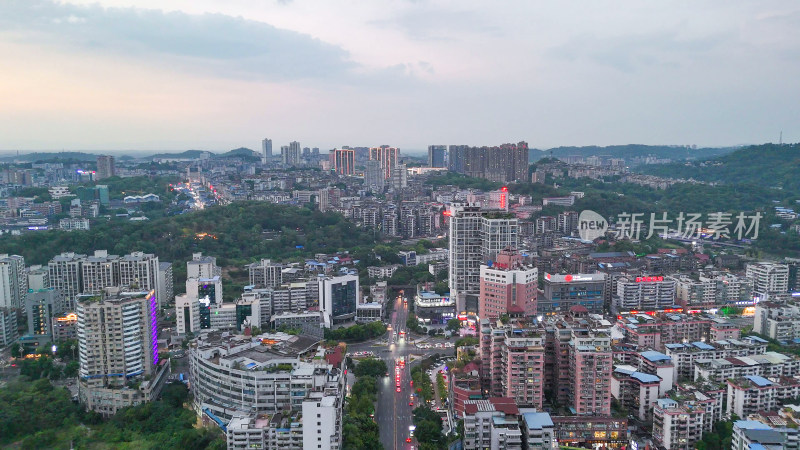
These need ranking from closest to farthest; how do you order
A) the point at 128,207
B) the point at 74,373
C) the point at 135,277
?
the point at 74,373, the point at 135,277, the point at 128,207

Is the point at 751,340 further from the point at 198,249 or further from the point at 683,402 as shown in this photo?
the point at 198,249

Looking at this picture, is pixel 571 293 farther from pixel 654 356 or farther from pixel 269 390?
pixel 269 390

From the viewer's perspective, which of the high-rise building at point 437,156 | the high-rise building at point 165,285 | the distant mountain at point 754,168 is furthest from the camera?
the high-rise building at point 437,156

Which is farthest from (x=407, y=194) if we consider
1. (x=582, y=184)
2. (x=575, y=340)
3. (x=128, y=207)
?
(x=575, y=340)

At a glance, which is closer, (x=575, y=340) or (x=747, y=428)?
(x=747, y=428)

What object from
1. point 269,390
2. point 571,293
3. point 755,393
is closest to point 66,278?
point 269,390

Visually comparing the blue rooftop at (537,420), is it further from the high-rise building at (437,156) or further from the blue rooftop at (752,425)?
the high-rise building at (437,156)

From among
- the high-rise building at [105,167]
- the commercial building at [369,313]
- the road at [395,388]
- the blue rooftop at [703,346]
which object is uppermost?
the high-rise building at [105,167]

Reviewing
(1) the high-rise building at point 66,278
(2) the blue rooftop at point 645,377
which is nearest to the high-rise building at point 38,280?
(1) the high-rise building at point 66,278
